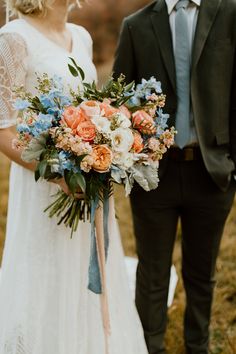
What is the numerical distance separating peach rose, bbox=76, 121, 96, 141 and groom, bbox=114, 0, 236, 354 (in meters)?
0.77

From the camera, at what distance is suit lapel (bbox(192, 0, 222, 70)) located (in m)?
2.71

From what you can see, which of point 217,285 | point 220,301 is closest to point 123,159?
point 220,301

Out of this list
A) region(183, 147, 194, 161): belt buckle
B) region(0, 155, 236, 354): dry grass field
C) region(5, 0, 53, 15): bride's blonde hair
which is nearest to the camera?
region(5, 0, 53, 15): bride's blonde hair

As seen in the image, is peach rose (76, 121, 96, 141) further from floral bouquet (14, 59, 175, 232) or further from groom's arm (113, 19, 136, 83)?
groom's arm (113, 19, 136, 83)

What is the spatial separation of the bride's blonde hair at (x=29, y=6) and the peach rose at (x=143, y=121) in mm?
674

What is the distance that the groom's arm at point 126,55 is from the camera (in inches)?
112

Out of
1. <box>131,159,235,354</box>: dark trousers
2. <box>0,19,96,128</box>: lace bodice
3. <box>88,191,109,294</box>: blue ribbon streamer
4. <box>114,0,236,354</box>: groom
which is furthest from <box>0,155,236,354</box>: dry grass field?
<box>0,19,96,128</box>: lace bodice

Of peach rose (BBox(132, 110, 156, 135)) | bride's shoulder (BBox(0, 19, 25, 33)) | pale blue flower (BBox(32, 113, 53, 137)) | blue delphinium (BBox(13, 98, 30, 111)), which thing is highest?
bride's shoulder (BBox(0, 19, 25, 33))

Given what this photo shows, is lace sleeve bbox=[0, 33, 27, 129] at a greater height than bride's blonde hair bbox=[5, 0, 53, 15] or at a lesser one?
lesser

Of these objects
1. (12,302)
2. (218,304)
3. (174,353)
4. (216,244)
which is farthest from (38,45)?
(218,304)

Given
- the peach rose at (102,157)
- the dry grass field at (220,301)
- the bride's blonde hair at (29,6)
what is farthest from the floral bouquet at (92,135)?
the dry grass field at (220,301)

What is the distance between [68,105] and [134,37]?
32.3 inches

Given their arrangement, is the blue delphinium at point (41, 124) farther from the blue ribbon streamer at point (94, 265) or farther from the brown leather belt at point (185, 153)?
the brown leather belt at point (185, 153)

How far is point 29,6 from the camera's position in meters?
2.48
